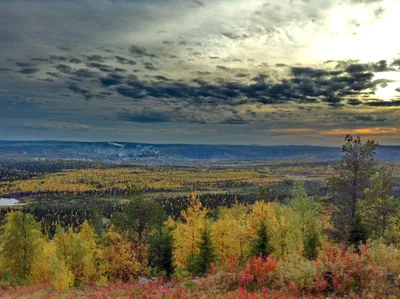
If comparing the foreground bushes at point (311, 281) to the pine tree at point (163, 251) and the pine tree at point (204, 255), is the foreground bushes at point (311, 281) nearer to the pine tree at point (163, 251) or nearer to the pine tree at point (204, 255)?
the pine tree at point (204, 255)

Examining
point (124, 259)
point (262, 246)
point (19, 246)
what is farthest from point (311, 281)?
point (19, 246)

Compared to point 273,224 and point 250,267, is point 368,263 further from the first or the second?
point 273,224

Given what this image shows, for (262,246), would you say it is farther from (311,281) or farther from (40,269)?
(40,269)

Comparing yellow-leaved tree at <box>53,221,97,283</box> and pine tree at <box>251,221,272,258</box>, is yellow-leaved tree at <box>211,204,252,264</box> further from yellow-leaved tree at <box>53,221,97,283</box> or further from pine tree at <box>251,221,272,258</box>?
yellow-leaved tree at <box>53,221,97,283</box>

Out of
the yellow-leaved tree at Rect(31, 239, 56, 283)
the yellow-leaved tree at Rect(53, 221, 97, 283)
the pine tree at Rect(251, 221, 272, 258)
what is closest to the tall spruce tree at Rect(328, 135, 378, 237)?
the pine tree at Rect(251, 221, 272, 258)

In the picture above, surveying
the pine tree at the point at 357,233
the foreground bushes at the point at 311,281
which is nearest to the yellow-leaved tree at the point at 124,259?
the foreground bushes at the point at 311,281

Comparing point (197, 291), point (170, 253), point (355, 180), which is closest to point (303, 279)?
point (197, 291)

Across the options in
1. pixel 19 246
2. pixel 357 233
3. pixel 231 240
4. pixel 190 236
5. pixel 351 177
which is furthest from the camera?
pixel 19 246

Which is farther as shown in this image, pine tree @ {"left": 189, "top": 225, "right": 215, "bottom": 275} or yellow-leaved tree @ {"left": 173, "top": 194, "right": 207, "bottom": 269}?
yellow-leaved tree @ {"left": 173, "top": 194, "right": 207, "bottom": 269}

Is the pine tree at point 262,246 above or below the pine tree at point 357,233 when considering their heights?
below

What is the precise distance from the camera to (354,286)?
565 inches

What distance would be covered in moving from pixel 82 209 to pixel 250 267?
631ft

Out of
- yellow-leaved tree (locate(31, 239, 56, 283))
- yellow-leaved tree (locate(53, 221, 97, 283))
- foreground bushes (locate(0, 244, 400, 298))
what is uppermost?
foreground bushes (locate(0, 244, 400, 298))

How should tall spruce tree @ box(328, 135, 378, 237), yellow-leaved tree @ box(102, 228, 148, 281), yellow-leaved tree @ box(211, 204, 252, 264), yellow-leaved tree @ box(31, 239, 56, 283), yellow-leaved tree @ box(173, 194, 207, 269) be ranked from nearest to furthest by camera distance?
tall spruce tree @ box(328, 135, 378, 237), yellow-leaved tree @ box(102, 228, 148, 281), yellow-leaved tree @ box(211, 204, 252, 264), yellow-leaved tree @ box(173, 194, 207, 269), yellow-leaved tree @ box(31, 239, 56, 283)
